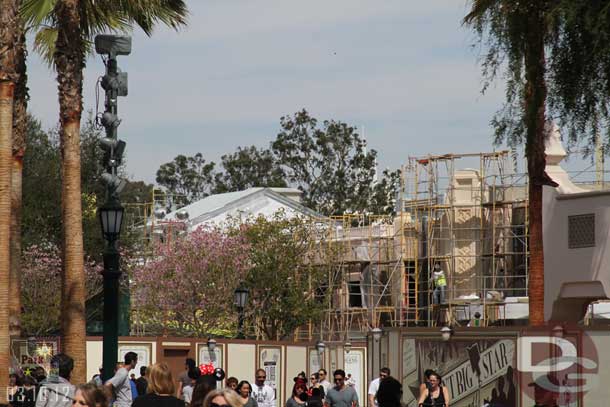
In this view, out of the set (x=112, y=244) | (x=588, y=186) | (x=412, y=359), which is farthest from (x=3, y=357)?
(x=588, y=186)

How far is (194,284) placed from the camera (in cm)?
5691

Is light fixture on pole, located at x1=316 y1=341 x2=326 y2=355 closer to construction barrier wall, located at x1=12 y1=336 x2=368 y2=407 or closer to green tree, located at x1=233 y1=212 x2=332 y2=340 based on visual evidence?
construction barrier wall, located at x1=12 y1=336 x2=368 y2=407

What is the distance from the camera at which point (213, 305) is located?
56.4 m

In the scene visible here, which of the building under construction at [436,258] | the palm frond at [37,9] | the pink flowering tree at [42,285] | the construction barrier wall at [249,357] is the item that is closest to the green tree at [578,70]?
the palm frond at [37,9]

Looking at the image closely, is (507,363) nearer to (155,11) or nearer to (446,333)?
(446,333)

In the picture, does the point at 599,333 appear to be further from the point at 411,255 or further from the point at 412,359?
the point at 411,255

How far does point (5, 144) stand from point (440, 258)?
31331 millimetres

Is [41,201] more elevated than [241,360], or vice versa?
[41,201]

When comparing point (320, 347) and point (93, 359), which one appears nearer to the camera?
point (93, 359)

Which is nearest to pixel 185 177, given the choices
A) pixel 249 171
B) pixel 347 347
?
pixel 249 171

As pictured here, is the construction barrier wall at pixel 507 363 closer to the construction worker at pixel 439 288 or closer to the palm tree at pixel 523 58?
the palm tree at pixel 523 58

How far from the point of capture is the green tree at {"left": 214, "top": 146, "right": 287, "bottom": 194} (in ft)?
314

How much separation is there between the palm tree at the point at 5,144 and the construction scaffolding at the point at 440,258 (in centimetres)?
2646

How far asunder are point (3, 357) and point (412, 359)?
6403 mm
